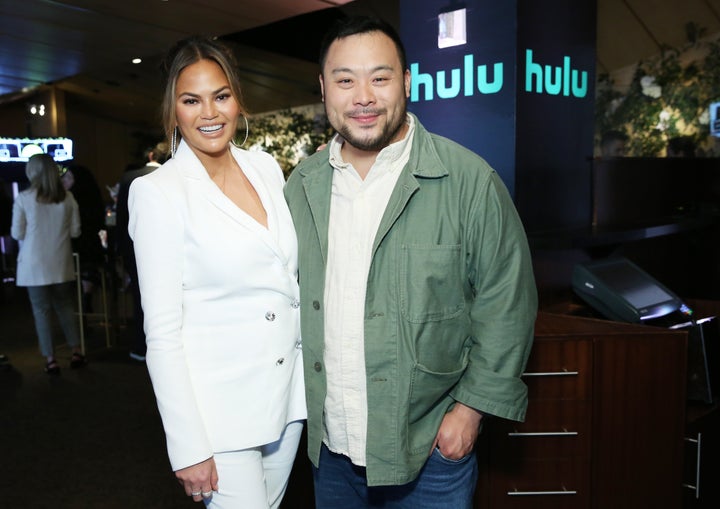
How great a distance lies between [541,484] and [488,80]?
1860 mm

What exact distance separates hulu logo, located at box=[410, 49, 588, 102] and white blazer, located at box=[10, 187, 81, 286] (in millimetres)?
3317

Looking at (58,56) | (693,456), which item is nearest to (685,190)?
(693,456)

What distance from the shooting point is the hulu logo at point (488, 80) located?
3.12 metres

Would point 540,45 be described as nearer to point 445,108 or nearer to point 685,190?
point 445,108

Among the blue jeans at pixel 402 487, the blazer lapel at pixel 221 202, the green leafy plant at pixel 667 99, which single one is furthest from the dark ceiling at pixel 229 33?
the blue jeans at pixel 402 487

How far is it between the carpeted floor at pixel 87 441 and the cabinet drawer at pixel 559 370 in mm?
897

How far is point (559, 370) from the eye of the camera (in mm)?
2262

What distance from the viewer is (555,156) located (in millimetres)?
3338

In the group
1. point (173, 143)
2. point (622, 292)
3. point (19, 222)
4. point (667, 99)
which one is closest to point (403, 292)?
point (173, 143)

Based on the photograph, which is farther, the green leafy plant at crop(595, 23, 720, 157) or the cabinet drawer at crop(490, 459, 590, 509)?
the green leafy plant at crop(595, 23, 720, 157)

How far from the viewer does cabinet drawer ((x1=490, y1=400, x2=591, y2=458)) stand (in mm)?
2270

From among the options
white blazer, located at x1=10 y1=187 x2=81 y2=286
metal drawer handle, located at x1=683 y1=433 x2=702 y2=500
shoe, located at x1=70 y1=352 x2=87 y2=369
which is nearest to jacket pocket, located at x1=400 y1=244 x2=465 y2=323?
metal drawer handle, located at x1=683 y1=433 x2=702 y2=500

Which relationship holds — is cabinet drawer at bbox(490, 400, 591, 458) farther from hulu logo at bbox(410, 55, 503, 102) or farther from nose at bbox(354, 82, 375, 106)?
hulu logo at bbox(410, 55, 503, 102)

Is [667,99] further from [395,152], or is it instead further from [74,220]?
[395,152]
